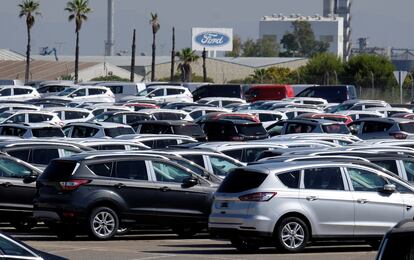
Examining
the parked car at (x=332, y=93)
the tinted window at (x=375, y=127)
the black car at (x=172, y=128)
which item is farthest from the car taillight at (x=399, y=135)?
the parked car at (x=332, y=93)

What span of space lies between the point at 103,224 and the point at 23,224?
3.05 meters

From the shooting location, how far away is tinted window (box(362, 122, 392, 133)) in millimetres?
36969

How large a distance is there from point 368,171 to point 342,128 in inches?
686

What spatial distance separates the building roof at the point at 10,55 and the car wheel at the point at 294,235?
105 metres

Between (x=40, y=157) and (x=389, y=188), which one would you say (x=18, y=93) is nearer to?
(x=40, y=157)

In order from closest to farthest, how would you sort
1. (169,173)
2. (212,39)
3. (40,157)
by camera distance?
(169,173) → (40,157) → (212,39)

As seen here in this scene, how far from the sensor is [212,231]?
18984 millimetres

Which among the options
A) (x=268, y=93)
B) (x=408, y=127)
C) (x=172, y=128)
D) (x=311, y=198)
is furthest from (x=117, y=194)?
(x=268, y=93)

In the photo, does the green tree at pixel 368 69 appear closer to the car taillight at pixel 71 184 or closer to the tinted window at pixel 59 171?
the tinted window at pixel 59 171

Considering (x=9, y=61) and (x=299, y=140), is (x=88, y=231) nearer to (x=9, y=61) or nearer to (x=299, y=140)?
(x=299, y=140)

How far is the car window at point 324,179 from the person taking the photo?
18.8 m

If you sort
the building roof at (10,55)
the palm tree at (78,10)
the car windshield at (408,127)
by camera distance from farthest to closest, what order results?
the building roof at (10,55)
the palm tree at (78,10)
the car windshield at (408,127)

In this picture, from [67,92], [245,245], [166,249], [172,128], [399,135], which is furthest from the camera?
[67,92]

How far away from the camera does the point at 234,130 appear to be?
3547 cm
